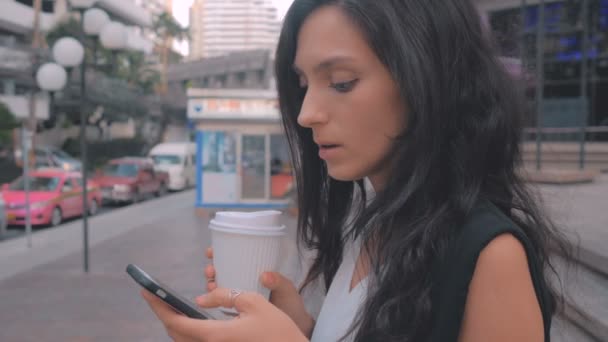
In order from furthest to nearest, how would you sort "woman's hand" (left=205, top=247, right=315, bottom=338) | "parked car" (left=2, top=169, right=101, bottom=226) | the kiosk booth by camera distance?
the kiosk booth → "parked car" (left=2, top=169, right=101, bottom=226) → "woman's hand" (left=205, top=247, right=315, bottom=338)

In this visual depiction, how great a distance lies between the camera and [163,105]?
4603cm

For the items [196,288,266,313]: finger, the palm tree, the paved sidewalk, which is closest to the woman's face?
[196,288,266,313]: finger

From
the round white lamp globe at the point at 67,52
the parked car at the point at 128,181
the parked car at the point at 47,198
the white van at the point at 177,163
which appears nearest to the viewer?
the round white lamp globe at the point at 67,52

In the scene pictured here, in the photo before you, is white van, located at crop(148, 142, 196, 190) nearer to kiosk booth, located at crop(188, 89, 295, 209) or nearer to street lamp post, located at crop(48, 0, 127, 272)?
kiosk booth, located at crop(188, 89, 295, 209)

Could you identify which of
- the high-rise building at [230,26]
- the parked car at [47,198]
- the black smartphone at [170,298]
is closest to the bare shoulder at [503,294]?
the black smartphone at [170,298]

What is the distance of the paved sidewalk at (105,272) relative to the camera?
207 inches

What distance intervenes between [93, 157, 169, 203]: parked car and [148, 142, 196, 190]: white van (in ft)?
8.00

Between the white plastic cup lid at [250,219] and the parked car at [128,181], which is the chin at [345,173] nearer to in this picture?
the white plastic cup lid at [250,219]

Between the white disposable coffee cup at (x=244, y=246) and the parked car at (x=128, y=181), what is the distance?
17609 millimetres

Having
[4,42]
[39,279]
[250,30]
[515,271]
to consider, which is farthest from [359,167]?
[250,30]

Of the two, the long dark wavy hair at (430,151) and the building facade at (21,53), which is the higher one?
the building facade at (21,53)

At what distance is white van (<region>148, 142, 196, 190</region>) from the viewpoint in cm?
2328

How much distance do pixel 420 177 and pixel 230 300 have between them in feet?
1.39

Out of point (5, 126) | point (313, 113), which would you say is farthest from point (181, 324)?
point (5, 126)
